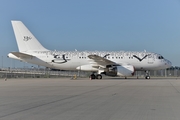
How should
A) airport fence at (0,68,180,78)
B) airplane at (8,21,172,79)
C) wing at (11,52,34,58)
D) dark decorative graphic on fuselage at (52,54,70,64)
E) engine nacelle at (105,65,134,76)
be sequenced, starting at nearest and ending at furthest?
1. engine nacelle at (105,65,134,76)
2. wing at (11,52,34,58)
3. airplane at (8,21,172,79)
4. dark decorative graphic on fuselage at (52,54,70,64)
5. airport fence at (0,68,180,78)

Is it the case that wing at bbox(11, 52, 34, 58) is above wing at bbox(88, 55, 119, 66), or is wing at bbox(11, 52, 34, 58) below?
above

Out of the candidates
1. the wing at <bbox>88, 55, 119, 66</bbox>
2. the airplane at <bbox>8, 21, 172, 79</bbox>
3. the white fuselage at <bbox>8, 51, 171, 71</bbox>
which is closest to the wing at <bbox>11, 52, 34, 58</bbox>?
the airplane at <bbox>8, 21, 172, 79</bbox>

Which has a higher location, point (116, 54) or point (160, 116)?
point (116, 54)

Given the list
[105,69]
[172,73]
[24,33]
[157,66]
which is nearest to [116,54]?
[105,69]

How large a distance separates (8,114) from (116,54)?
3060cm

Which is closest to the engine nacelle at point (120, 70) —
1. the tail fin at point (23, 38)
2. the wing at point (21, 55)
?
the tail fin at point (23, 38)

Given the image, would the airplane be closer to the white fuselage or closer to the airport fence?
the white fuselage

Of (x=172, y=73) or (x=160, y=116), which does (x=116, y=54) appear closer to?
(x=172, y=73)

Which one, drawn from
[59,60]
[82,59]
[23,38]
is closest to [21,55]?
[23,38]

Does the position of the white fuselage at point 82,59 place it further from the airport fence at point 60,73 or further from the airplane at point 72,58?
the airport fence at point 60,73

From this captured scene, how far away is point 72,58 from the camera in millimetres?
37438

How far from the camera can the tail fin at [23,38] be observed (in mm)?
37562

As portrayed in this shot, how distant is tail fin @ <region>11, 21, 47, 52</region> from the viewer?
37.6m

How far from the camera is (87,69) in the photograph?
37.6 meters
